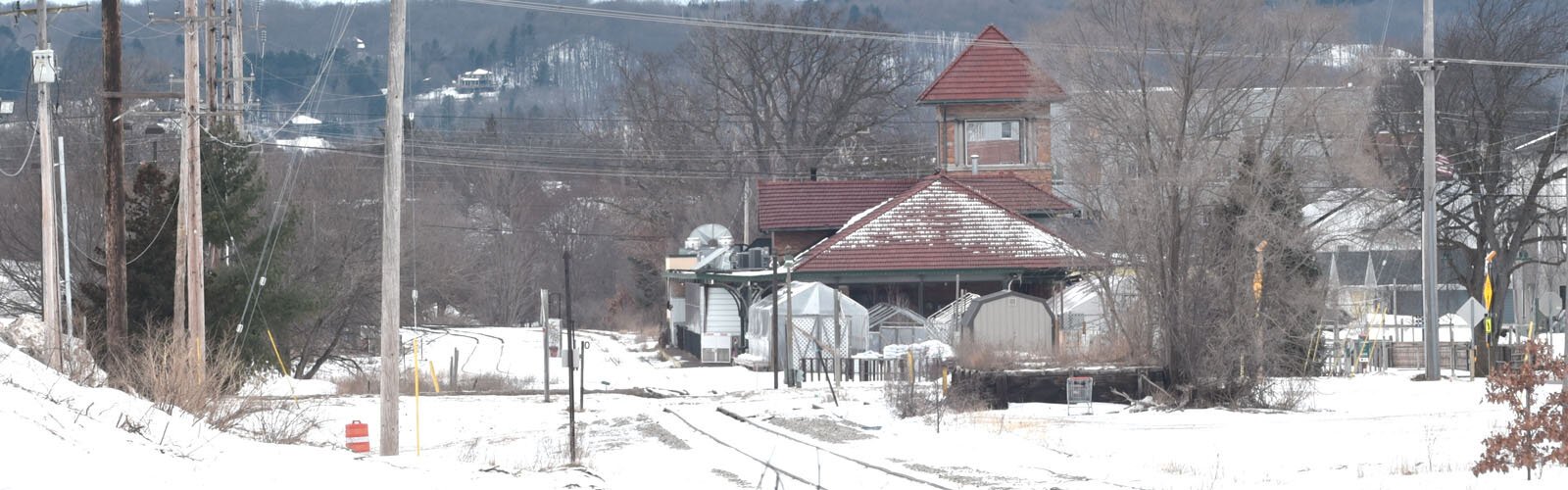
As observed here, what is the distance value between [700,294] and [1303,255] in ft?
98.2

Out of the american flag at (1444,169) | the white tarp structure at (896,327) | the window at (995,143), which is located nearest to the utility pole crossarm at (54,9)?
the white tarp structure at (896,327)

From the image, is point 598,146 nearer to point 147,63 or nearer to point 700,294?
point 147,63

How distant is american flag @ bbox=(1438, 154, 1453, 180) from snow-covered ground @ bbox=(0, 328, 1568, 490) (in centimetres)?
1361

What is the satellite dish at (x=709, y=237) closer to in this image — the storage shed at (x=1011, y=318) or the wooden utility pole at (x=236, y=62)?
the storage shed at (x=1011, y=318)

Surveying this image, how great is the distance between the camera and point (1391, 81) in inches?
2101

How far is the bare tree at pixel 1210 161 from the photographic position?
1302 inches

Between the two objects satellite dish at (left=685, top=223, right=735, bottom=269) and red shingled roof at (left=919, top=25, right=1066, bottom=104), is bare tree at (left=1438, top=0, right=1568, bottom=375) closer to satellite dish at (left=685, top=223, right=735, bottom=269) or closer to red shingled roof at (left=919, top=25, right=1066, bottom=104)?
red shingled roof at (left=919, top=25, right=1066, bottom=104)

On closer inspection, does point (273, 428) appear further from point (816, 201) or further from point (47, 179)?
point (816, 201)

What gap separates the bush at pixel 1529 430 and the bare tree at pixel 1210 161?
1519 centimetres

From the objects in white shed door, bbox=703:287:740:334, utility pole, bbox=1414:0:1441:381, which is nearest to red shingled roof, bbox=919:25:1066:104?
white shed door, bbox=703:287:740:334

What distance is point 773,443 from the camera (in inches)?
989

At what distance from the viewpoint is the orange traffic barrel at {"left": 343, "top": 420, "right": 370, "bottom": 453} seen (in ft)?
73.4

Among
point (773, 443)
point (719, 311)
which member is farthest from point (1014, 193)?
point (773, 443)

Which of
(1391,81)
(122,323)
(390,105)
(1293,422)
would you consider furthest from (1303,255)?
(122,323)
